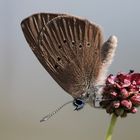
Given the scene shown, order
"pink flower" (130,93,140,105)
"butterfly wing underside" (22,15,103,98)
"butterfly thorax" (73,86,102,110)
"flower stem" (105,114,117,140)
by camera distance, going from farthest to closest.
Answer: "butterfly wing underside" (22,15,103,98) < "butterfly thorax" (73,86,102,110) < "pink flower" (130,93,140,105) < "flower stem" (105,114,117,140)

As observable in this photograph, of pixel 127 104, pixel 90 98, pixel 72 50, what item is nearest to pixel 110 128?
pixel 127 104

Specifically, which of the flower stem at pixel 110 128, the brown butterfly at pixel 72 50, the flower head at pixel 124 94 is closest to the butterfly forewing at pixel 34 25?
the brown butterfly at pixel 72 50

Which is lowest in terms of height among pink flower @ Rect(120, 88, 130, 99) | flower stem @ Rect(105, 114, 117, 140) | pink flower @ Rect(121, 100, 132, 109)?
pink flower @ Rect(121, 100, 132, 109)

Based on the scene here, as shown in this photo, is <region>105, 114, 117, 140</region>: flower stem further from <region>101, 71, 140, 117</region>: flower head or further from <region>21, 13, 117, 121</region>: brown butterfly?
<region>21, 13, 117, 121</region>: brown butterfly

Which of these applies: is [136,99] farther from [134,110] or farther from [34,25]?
[34,25]

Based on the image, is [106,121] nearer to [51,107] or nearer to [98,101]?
[51,107]

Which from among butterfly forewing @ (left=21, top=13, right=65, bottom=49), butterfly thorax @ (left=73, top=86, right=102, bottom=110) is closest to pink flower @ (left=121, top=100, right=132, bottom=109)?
butterfly thorax @ (left=73, top=86, right=102, bottom=110)

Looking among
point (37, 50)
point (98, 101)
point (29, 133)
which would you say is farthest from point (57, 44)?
point (29, 133)

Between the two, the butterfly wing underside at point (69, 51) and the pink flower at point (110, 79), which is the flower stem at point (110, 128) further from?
the butterfly wing underside at point (69, 51)
